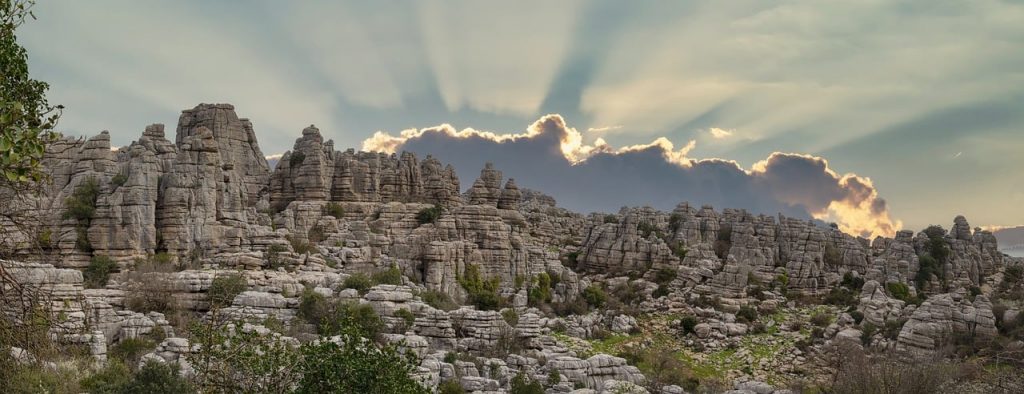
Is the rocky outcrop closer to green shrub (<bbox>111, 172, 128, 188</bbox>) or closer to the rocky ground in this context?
the rocky ground

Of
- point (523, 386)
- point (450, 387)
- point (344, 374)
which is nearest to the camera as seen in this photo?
point (344, 374)

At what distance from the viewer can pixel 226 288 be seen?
96.6 ft

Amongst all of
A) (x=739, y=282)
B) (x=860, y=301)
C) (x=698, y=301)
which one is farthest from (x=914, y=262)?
(x=698, y=301)

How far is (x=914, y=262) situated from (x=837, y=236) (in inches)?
638

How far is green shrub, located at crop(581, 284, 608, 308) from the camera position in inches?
1916

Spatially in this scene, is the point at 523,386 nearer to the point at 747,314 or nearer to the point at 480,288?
the point at 480,288

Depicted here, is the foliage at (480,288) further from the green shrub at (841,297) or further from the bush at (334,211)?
the green shrub at (841,297)

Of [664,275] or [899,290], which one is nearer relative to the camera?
[899,290]

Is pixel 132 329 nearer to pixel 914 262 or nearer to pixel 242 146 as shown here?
pixel 242 146

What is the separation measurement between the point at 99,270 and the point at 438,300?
16050 mm

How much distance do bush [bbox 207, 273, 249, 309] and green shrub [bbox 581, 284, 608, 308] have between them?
25522 mm

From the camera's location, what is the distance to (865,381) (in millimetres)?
27000

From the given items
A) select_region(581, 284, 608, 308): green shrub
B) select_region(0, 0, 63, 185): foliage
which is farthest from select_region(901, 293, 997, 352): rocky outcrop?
select_region(0, 0, 63, 185): foliage

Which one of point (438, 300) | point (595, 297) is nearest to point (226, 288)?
point (438, 300)
